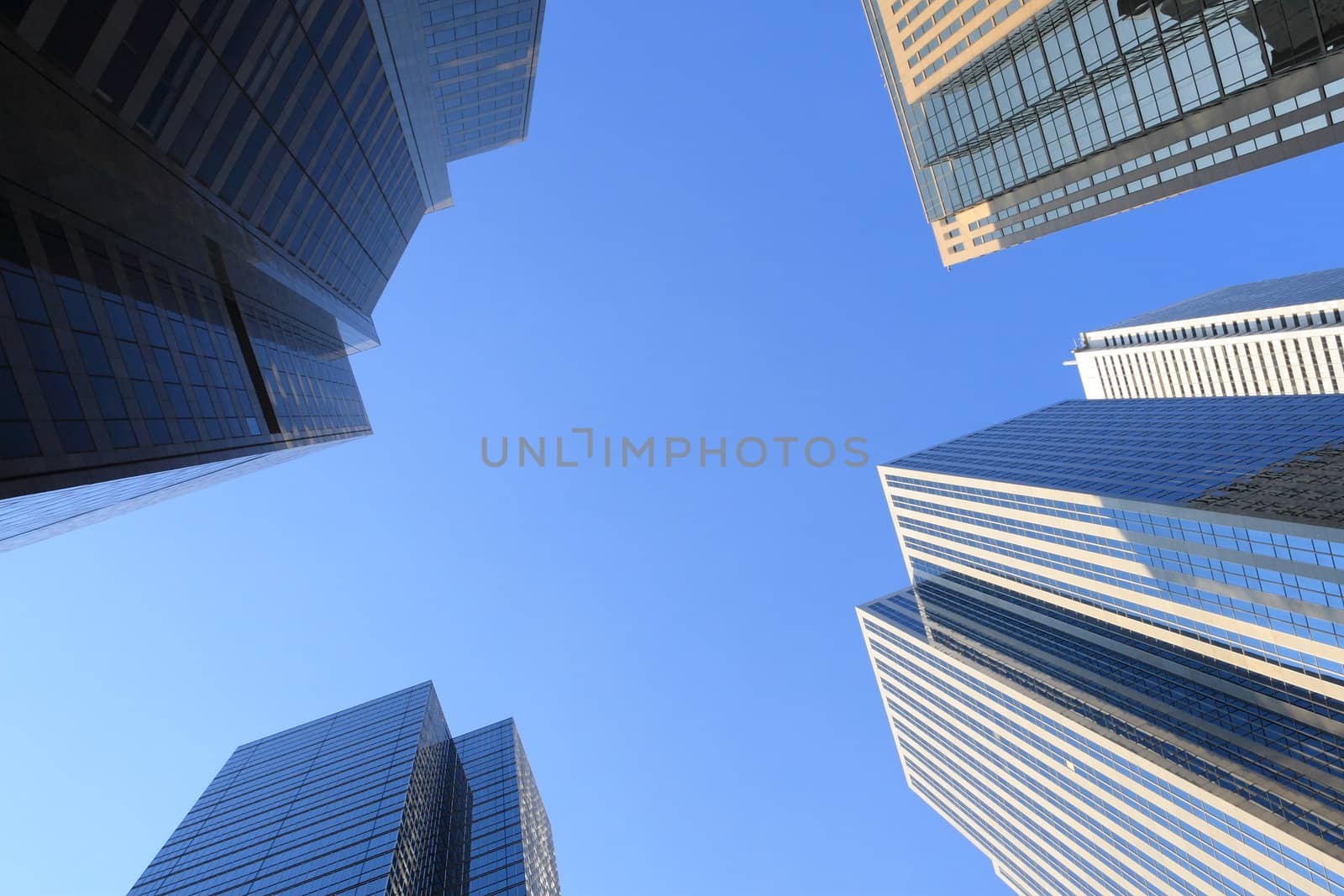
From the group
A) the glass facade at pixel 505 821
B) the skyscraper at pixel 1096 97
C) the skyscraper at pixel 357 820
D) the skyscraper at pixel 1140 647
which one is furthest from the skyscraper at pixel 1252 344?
the skyscraper at pixel 357 820

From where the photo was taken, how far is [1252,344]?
525 ft

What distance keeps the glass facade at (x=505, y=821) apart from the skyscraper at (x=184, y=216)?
42.0m

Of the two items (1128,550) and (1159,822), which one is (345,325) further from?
(1159,822)

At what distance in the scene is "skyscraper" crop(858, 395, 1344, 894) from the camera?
64.0 meters

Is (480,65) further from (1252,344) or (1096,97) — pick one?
(1252,344)

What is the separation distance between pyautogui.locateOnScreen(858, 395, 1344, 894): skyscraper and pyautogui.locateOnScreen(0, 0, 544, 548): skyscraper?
253ft

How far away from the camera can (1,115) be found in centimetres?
2053

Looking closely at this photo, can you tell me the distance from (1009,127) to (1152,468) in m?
48.3

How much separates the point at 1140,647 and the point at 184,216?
104 metres

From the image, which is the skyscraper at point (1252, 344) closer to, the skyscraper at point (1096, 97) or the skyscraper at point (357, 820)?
the skyscraper at point (1096, 97)

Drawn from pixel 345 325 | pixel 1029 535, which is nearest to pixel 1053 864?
pixel 1029 535

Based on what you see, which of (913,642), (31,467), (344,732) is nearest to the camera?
(31,467)

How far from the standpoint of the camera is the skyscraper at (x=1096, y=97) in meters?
42.9

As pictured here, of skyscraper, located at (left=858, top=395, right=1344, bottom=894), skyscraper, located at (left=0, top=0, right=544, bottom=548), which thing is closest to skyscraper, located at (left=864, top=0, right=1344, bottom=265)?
skyscraper, located at (left=858, top=395, right=1344, bottom=894)
